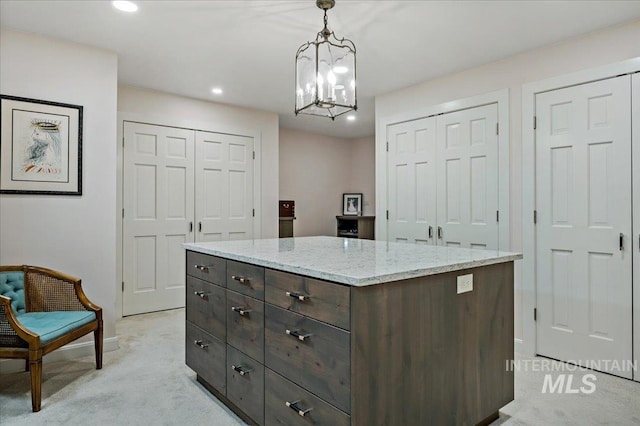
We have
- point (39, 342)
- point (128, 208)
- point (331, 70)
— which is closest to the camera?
point (331, 70)

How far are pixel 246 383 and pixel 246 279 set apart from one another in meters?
0.54

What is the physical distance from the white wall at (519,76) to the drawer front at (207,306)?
2.39 m

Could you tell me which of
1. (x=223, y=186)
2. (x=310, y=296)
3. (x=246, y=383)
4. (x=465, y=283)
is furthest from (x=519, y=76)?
(x=223, y=186)

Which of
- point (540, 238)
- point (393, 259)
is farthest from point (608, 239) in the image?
point (393, 259)

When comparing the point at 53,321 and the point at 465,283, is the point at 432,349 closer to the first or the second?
the point at 465,283

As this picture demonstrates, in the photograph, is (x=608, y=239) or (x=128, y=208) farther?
(x=128, y=208)

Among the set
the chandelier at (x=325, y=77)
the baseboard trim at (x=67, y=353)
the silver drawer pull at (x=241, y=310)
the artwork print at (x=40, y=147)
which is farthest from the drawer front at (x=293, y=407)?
the artwork print at (x=40, y=147)

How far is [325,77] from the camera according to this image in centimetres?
211

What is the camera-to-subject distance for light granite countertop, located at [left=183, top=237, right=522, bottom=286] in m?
1.54

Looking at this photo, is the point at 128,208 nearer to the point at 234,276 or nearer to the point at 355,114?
the point at 234,276

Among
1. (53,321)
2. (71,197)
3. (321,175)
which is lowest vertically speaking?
(53,321)

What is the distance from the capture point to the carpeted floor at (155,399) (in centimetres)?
217

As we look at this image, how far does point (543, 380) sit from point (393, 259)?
167 centimetres

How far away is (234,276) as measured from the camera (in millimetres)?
2205
